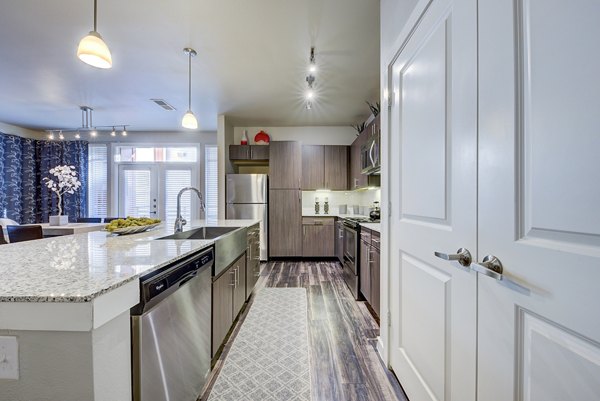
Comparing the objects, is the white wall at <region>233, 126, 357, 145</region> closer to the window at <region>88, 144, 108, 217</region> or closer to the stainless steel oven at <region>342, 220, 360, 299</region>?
the stainless steel oven at <region>342, 220, 360, 299</region>

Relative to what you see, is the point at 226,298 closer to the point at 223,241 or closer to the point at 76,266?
the point at 223,241

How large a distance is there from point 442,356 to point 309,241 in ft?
12.2

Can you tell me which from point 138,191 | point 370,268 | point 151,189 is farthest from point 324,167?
point 138,191

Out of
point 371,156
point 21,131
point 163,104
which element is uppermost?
point 163,104

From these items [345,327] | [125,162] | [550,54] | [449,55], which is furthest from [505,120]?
[125,162]

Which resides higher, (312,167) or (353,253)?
(312,167)

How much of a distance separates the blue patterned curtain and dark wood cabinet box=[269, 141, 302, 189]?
447 centimetres

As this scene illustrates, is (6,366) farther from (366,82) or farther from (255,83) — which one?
(366,82)

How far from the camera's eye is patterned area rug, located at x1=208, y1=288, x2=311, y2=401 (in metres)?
1.48

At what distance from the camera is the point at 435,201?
1.12m

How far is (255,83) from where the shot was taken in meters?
3.44

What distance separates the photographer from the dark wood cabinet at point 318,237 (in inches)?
186

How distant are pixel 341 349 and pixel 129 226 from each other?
1.88 meters

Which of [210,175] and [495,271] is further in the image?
[210,175]
